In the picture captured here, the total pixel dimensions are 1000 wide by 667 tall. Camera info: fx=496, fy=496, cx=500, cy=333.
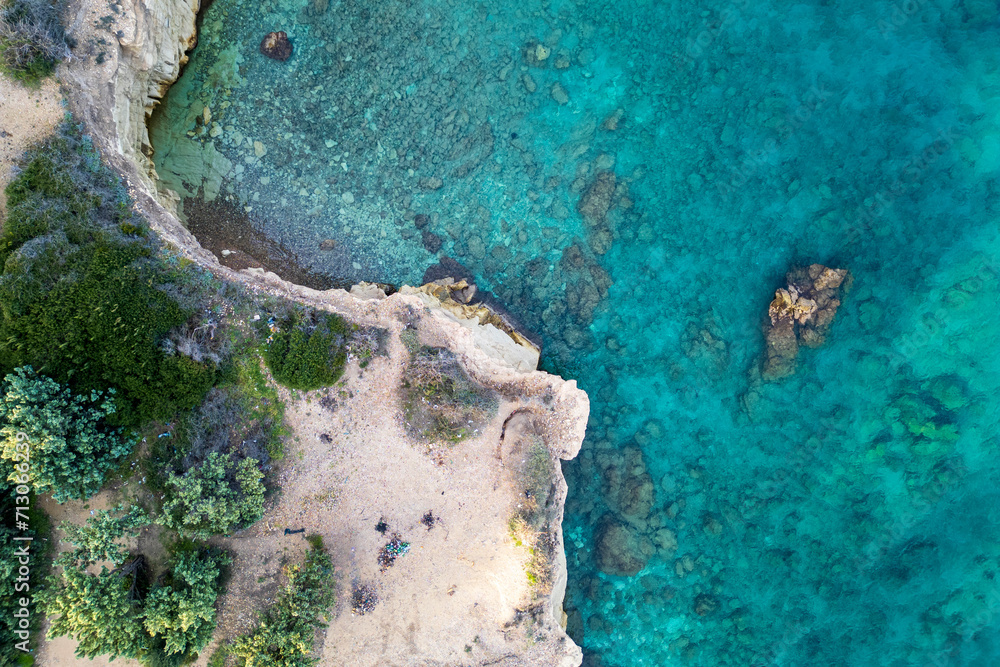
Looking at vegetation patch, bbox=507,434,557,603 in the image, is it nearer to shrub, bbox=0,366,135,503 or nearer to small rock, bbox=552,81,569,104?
shrub, bbox=0,366,135,503

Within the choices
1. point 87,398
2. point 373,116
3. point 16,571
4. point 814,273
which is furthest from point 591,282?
point 16,571

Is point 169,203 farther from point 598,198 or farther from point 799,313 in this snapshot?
point 799,313

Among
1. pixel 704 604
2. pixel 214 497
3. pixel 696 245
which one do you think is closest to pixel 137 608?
pixel 214 497

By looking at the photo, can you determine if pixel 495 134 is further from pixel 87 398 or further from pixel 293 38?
pixel 87 398

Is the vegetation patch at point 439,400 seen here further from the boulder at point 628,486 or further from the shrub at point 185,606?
the shrub at point 185,606

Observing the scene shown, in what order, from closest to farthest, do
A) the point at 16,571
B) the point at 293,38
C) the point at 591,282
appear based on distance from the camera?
the point at 16,571 → the point at 293,38 → the point at 591,282
